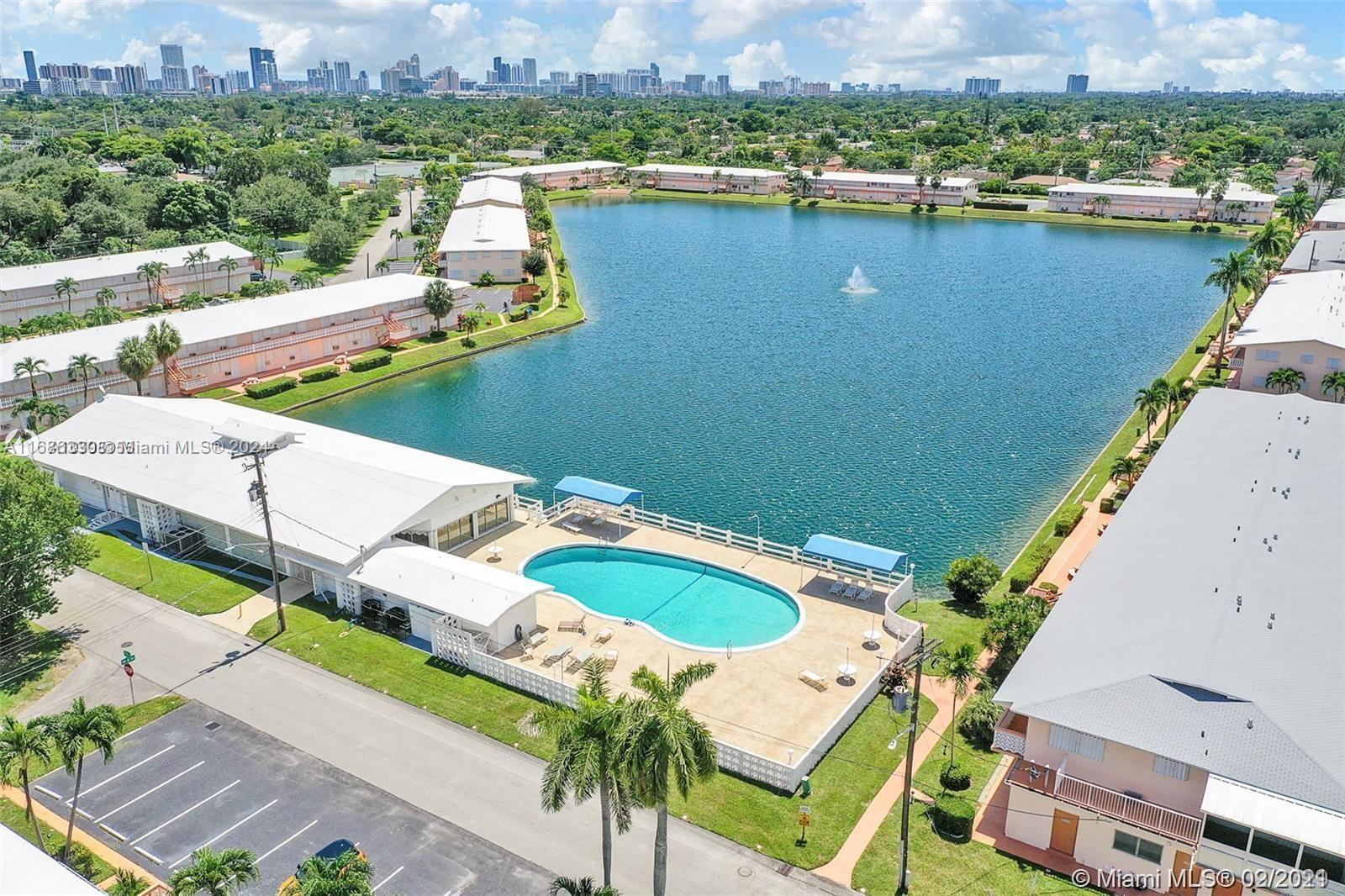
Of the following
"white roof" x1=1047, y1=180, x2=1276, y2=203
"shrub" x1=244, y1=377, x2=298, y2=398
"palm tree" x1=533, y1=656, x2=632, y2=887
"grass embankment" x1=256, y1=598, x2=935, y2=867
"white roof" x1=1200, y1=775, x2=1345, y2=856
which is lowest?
"grass embankment" x1=256, y1=598, x2=935, y2=867

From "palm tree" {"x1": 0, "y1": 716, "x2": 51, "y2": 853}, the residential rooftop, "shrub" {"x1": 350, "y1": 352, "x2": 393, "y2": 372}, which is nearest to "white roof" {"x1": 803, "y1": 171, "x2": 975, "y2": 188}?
"shrub" {"x1": 350, "y1": 352, "x2": 393, "y2": 372}

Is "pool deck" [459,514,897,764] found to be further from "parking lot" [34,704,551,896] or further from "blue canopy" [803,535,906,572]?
"parking lot" [34,704,551,896]

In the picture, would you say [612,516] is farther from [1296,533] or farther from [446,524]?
[1296,533]

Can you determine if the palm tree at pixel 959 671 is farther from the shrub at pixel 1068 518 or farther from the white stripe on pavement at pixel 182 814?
the white stripe on pavement at pixel 182 814

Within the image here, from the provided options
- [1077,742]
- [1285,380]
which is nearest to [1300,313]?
[1285,380]

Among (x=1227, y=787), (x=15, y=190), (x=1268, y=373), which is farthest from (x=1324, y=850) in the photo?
(x=15, y=190)

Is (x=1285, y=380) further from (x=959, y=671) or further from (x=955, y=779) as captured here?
(x=955, y=779)

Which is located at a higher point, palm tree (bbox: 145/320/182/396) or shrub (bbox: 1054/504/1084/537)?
palm tree (bbox: 145/320/182/396)

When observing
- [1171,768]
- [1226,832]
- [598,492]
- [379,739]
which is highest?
[598,492]
